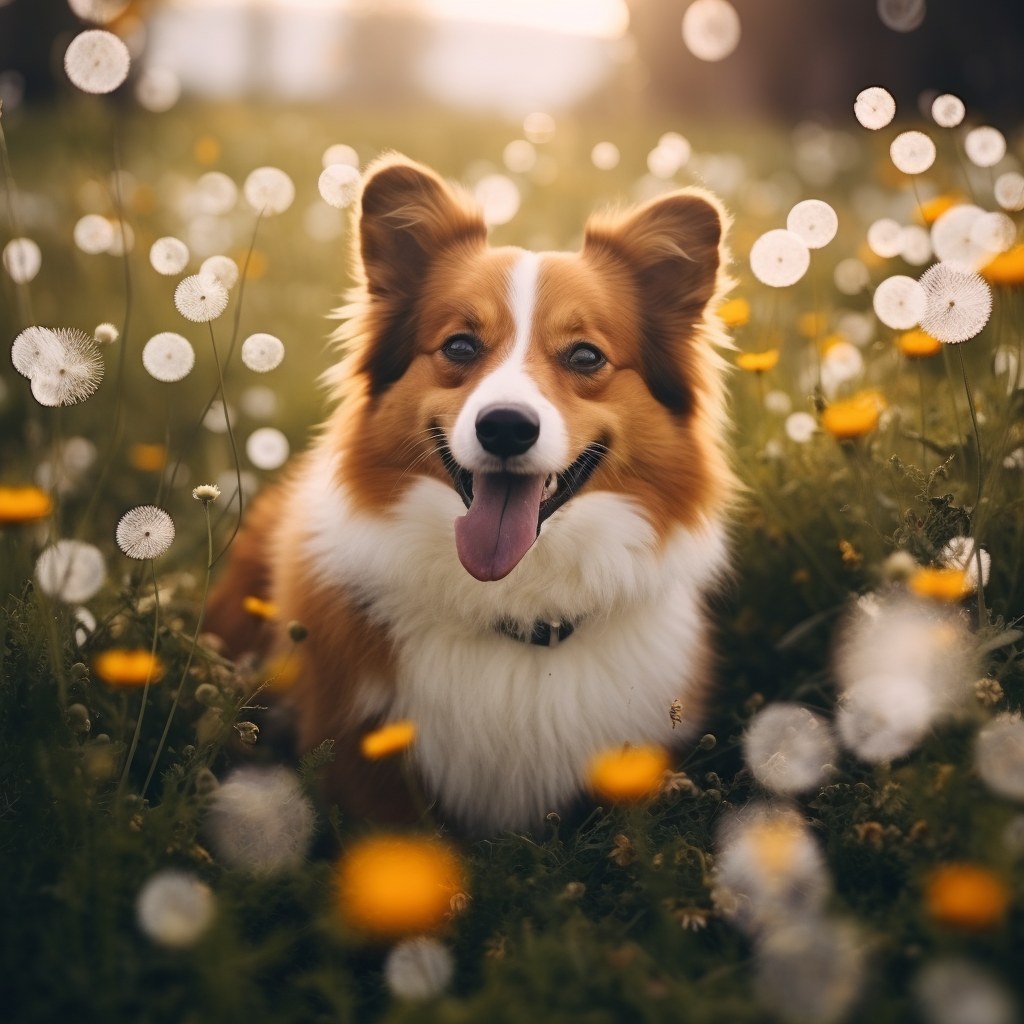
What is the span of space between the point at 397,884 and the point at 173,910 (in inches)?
17.8

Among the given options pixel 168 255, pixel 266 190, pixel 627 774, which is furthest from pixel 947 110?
pixel 168 255

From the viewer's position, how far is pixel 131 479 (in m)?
4.81

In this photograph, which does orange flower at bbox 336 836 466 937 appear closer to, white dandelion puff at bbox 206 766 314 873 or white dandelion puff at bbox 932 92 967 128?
white dandelion puff at bbox 206 766 314 873

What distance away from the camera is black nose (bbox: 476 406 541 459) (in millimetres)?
2432

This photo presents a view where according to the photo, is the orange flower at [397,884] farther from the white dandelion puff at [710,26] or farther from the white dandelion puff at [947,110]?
the white dandelion puff at [710,26]

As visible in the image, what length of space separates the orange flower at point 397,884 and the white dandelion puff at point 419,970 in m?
0.06

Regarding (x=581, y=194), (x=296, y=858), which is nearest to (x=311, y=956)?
(x=296, y=858)

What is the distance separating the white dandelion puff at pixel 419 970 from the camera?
182 cm

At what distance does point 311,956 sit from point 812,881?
3.91ft

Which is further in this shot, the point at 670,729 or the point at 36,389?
the point at 670,729

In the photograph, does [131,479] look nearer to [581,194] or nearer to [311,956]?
[311,956]

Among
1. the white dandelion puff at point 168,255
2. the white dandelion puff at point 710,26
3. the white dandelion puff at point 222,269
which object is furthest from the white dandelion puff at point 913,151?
the white dandelion puff at point 168,255

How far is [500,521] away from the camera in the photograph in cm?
260

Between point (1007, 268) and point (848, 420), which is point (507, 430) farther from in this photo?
point (1007, 268)
